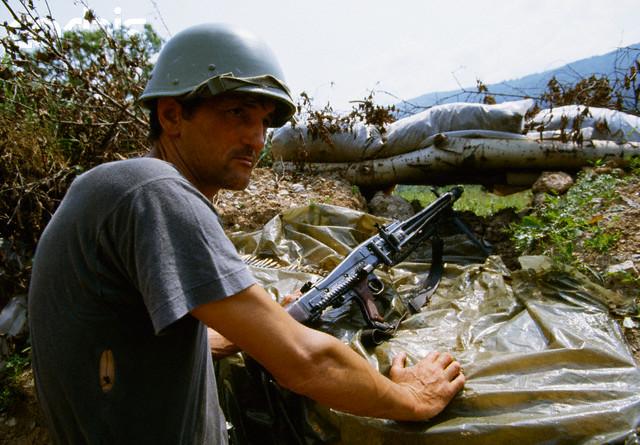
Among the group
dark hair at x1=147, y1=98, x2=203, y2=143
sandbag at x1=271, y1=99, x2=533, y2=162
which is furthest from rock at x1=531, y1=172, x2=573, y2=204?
dark hair at x1=147, y1=98, x2=203, y2=143

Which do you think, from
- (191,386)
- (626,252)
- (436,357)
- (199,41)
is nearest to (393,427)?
(436,357)

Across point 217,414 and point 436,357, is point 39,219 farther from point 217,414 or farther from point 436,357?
point 436,357

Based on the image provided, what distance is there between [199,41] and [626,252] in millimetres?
2755

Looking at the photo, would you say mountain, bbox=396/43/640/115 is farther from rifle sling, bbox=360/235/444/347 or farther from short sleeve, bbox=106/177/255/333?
short sleeve, bbox=106/177/255/333

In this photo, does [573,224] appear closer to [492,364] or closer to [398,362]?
[492,364]

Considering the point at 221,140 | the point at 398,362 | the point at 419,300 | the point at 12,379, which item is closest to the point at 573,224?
the point at 419,300

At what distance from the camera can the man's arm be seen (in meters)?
0.80

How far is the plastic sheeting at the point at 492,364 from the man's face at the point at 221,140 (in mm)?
1026

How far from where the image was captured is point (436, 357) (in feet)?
5.08

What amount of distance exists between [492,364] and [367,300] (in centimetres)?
78

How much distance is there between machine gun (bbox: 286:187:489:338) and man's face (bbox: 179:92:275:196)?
0.95 m

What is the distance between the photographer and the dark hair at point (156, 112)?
1.17m

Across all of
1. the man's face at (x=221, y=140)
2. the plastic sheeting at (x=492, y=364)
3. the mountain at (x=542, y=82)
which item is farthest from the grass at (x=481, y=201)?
the man's face at (x=221, y=140)

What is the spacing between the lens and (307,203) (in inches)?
160
